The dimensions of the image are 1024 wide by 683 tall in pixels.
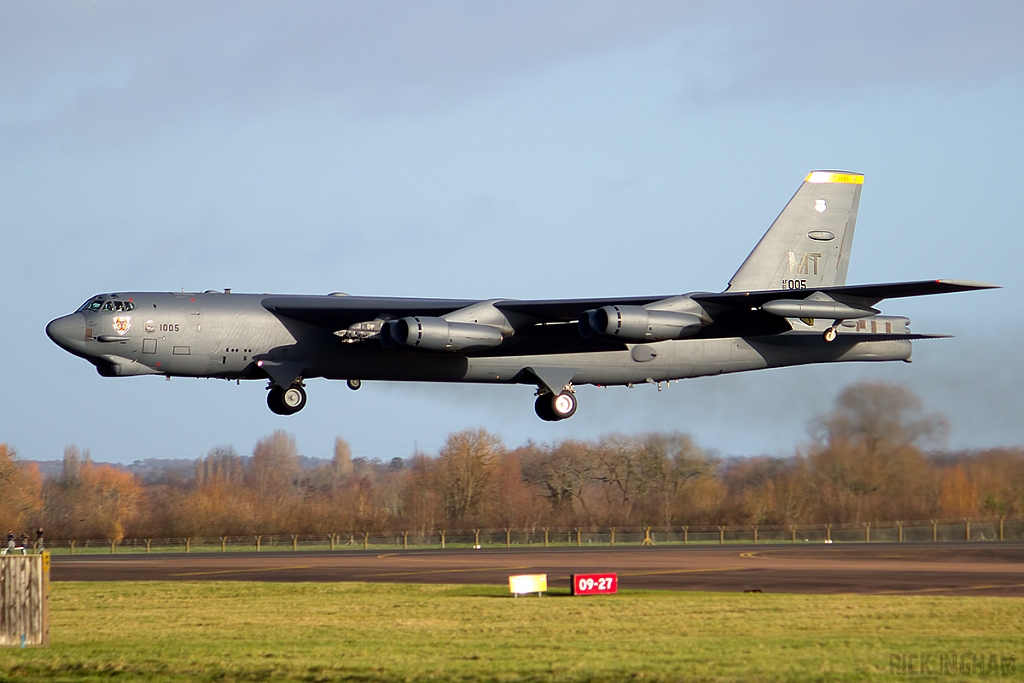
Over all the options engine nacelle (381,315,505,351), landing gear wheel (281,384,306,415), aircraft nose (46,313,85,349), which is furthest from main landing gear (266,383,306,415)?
aircraft nose (46,313,85,349)

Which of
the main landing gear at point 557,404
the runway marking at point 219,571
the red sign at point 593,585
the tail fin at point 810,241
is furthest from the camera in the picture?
the tail fin at point 810,241

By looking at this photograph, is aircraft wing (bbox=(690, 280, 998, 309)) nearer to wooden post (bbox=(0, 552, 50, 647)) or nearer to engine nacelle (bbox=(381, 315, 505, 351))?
engine nacelle (bbox=(381, 315, 505, 351))

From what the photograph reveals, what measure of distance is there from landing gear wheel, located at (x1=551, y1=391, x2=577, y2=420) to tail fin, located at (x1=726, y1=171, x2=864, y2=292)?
5269 mm

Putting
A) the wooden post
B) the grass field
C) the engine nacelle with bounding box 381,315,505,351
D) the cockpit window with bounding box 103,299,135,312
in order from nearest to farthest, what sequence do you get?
the grass field → the wooden post → the engine nacelle with bounding box 381,315,505,351 → the cockpit window with bounding box 103,299,135,312

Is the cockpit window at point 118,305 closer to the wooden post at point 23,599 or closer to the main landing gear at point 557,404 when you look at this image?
the main landing gear at point 557,404

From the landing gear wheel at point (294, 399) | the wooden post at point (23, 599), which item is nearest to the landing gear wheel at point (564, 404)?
the landing gear wheel at point (294, 399)

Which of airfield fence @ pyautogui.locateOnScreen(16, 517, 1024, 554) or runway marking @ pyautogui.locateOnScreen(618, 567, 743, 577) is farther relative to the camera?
airfield fence @ pyautogui.locateOnScreen(16, 517, 1024, 554)

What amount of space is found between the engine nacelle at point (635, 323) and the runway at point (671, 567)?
17.0 ft

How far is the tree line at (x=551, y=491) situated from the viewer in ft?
116

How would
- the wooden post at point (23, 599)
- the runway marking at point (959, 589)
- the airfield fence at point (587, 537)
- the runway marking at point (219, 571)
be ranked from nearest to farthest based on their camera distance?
the wooden post at point (23, 599) < the runway marking at point (959, 589) < the runway marking at point (219, 571) < the airfield fence at point (587, 537)

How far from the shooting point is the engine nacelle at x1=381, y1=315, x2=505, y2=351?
2538cm

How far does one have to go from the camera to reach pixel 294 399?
27594 millimetres

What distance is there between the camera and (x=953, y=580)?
79.9 ft

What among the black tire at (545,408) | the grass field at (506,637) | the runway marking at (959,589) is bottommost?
the grass field at (506,637)
